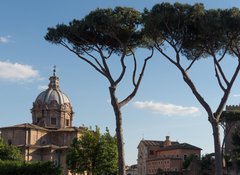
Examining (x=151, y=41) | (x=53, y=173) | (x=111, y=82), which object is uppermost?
(x=151, y=41)

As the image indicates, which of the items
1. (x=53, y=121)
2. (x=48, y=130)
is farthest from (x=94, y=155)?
(x=53, y=121)

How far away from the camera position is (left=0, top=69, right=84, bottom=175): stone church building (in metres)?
59.3

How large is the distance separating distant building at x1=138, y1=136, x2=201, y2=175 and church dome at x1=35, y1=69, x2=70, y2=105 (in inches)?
638

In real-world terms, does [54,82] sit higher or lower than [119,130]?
higher

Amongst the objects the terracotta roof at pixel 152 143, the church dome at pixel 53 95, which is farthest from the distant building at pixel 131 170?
the church dome at pixel 53 95

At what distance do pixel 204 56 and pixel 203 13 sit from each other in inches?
118

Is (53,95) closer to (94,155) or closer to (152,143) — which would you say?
(94,155)

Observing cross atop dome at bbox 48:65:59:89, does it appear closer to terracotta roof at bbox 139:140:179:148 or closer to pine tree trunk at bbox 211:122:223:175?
terracotta roof at bbox 139:140:179:148

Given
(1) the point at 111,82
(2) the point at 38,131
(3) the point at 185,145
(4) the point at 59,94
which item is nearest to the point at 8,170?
(1) the point at 111,82

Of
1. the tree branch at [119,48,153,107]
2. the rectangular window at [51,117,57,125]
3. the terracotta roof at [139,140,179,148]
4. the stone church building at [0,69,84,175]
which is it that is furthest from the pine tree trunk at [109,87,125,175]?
the terracotta roof at [139,140,179,148]

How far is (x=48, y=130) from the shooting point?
61.9 metres

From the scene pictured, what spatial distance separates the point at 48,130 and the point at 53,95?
5.06m

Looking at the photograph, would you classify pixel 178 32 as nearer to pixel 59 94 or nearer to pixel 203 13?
pixel 203 13

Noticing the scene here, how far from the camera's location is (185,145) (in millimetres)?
73750
